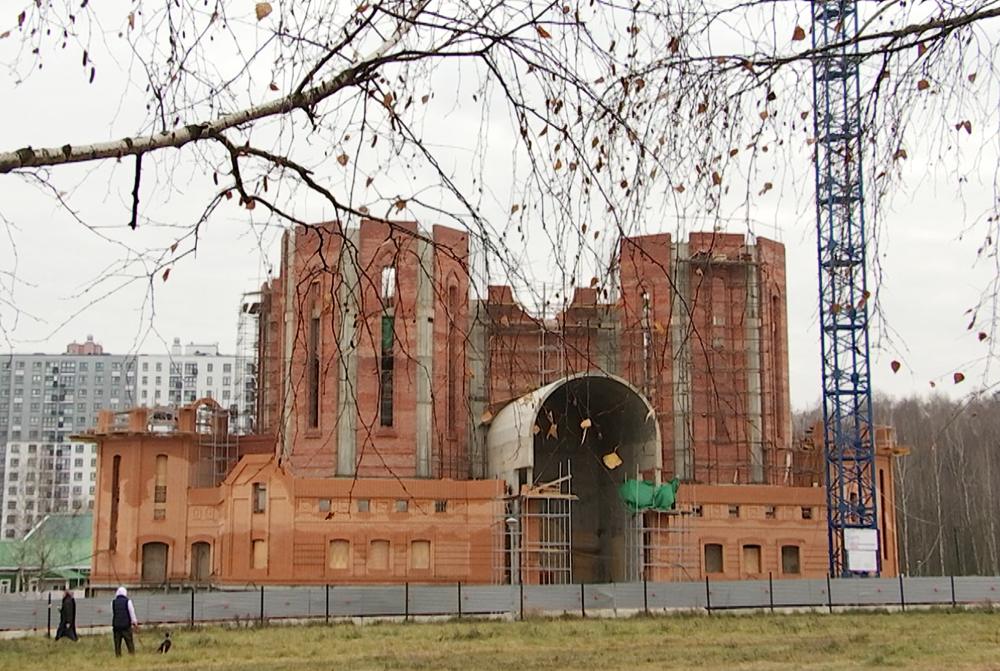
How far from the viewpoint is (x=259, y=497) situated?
39750 mm

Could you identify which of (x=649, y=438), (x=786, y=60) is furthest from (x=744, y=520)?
(x=786, y=60)

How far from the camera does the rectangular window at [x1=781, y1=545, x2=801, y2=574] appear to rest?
133 feet

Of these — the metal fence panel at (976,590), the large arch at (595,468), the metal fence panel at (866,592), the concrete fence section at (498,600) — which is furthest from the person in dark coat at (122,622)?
the metal fence panel at (976,590)

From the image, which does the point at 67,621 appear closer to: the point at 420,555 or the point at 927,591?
the point at 420,555

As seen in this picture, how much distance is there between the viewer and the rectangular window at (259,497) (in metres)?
39.6

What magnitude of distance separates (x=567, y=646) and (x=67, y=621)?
950cm

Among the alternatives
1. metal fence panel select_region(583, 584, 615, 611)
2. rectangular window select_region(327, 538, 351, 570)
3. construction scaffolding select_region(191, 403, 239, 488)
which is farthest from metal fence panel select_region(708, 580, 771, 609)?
construction scaffolding select_region(191, 403, 239, 488)

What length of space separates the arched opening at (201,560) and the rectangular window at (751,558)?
1752 cm

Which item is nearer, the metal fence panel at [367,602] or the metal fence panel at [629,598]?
the metal fence panel at [367,602]

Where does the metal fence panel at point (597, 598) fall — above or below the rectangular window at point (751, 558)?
below

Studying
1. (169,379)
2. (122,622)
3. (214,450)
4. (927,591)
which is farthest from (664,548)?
(169,379)

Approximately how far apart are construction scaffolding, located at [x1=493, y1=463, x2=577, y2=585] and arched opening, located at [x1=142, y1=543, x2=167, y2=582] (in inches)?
465

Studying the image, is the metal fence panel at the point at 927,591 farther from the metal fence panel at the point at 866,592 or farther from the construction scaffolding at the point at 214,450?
the construction scaffolding at the point at 214,450

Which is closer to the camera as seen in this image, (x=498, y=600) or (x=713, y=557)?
(x=498, y=600)
